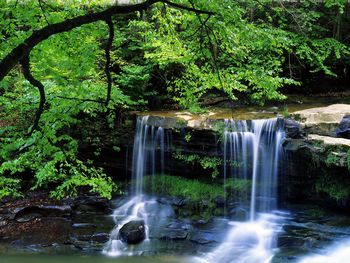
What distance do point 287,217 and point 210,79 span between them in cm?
Answer: 594

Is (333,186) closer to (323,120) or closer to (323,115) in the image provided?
(323,120)

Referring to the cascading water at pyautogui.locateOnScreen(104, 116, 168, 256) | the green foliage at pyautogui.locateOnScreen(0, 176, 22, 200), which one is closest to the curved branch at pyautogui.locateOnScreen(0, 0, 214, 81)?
the green foliage at pyautogui.locateOnScreen(0, 176, 22, 200)

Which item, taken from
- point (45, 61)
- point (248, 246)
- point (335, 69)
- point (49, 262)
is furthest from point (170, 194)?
point (335, 69)

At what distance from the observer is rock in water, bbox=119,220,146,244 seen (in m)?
8.77

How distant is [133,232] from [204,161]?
2.96 meters

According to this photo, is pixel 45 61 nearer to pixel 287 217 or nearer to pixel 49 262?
pixel 49 262

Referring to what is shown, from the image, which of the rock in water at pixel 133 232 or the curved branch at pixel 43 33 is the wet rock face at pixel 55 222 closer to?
the rock in water at pixel 133 232

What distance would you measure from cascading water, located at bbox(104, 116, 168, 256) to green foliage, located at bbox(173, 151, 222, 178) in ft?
2.05

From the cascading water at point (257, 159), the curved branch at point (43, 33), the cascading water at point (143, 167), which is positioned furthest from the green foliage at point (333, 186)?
the curved branch at point (43, 33)

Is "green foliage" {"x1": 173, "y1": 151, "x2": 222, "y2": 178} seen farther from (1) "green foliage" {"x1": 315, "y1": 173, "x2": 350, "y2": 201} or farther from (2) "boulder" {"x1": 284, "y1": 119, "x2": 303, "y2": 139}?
(1) "green foliage" {"x1": 315, "y1": 173, "x2": 350, "y2": 201}

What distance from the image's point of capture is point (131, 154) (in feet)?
38.9

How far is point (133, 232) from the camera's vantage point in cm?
882

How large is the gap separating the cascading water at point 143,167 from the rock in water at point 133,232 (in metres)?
0.91

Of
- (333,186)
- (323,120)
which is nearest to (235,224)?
(333,186)
